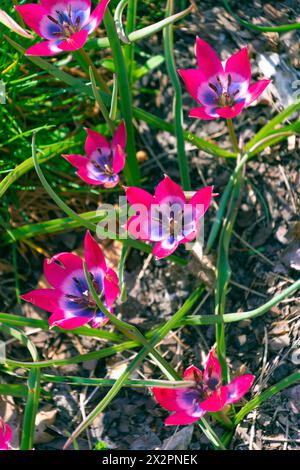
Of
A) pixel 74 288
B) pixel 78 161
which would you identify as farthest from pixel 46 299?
pixel 78 161

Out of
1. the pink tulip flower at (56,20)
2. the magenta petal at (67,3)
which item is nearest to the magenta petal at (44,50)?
the pink tulip flower at (56,20)

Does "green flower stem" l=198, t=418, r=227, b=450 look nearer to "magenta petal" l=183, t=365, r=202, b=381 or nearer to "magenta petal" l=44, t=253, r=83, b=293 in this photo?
"magenta petal" l=183, t=365, r=202, b=381

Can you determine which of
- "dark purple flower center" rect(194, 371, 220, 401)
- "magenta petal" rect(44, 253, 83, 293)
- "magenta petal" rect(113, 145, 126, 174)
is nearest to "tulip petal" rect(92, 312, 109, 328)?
"magenta petal" rect(44, 253, 83, 293)

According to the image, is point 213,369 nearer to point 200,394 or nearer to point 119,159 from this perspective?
point 200,394

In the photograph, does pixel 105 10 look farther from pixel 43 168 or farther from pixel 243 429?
pixel 243 429

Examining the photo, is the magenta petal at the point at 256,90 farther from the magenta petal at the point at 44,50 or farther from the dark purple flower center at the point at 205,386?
the dark purple flower center at the point at 205,386
